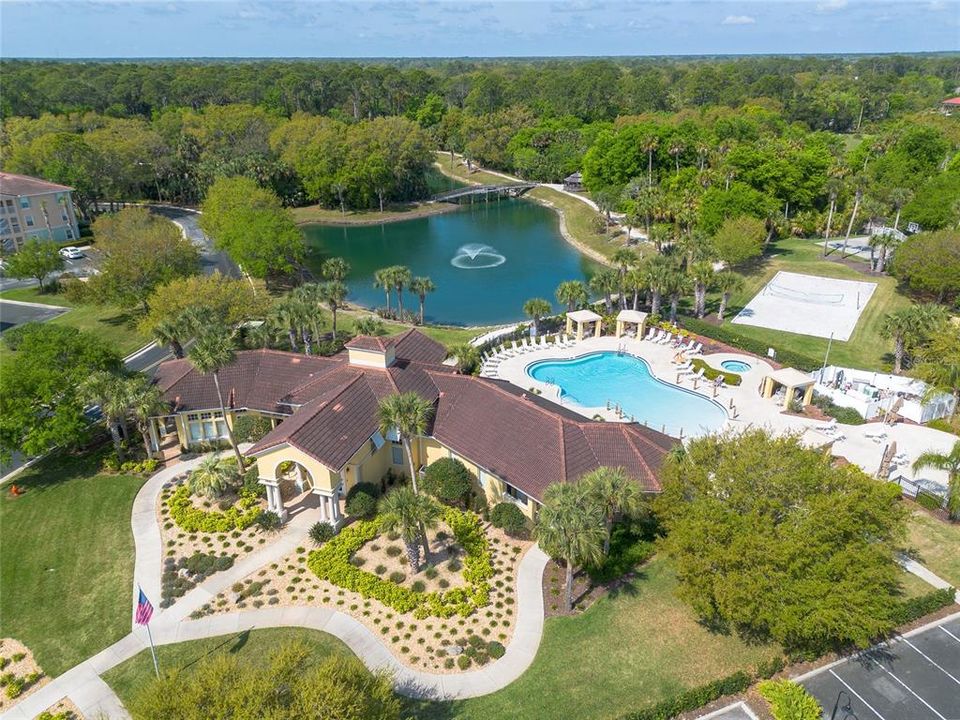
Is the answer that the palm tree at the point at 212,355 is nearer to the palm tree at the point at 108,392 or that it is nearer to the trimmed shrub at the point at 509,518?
the palm tree at the point at 108,392

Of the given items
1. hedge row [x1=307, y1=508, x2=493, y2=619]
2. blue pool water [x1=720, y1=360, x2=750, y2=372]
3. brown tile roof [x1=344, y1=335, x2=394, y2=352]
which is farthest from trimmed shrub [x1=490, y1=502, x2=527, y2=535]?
blue pool water [x1=720, y1=360, x2=750, y2=372]

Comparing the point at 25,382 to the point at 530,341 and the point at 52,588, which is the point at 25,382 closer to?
the point at 52,588

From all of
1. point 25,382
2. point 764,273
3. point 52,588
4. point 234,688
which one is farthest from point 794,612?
point 764,273

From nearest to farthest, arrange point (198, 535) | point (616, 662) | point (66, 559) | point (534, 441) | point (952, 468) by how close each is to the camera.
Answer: point (616, 662) → point (66, 559) → point (952, 468) → point (198, 535) → point (534, 441)

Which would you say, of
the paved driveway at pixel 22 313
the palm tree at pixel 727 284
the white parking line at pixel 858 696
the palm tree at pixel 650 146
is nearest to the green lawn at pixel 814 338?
the palm tree at pixel 727 284

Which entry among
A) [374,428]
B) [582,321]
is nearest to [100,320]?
[374,428]

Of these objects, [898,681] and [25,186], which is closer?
[898,681]

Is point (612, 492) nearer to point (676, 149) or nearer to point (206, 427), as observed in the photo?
point (206, 427)
